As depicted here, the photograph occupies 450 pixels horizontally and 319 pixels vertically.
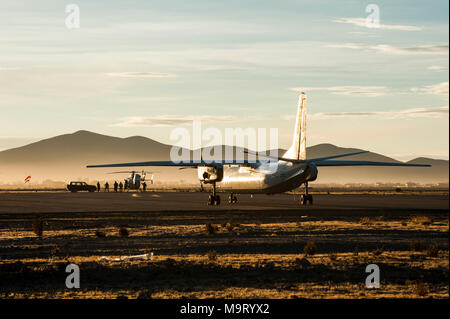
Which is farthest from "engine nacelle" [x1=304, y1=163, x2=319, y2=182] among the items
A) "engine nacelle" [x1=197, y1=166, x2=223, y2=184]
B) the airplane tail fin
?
"engine nacelle" [x1=197, y1=166, x2=223, y2=184]

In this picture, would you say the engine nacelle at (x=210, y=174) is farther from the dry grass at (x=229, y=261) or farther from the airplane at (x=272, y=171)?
the dry grass at (x=229, y=261)

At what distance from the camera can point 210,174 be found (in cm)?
6297

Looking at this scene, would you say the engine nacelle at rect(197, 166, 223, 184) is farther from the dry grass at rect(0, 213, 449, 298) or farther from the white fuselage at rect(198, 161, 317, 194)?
the dry grass at rect(0, 213, 449, 298)

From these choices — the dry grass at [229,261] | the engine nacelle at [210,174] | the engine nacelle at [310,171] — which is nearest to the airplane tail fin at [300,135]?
the engine nacelle at [310,171]

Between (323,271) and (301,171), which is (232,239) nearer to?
(323,271)

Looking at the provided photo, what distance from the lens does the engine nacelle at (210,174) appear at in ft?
205

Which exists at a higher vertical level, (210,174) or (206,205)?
(210,174)

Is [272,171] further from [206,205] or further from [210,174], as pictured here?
[210,174]

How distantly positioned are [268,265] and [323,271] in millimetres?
1790

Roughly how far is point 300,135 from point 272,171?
3.65 m

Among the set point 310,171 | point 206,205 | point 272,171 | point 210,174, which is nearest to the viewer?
point 310,171

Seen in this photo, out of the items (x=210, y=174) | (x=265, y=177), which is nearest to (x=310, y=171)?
(x=265, y=177)

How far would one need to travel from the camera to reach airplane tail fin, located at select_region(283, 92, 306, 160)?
5603 cm

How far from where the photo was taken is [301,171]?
53.5m
